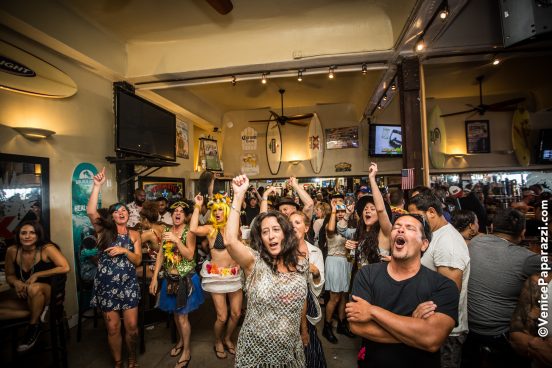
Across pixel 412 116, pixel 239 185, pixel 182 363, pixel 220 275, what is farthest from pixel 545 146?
pixel 182 363

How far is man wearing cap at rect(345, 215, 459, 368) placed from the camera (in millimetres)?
1271

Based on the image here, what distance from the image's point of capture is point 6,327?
2.24 m

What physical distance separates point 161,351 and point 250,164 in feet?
22.9

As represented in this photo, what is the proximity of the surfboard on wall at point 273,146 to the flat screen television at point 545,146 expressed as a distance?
26.8 feet

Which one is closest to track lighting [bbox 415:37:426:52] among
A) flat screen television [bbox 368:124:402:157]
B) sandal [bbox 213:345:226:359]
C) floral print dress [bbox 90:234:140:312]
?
flat screen television [bbox 368:124:402:157]

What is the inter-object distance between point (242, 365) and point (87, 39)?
15.9 ft

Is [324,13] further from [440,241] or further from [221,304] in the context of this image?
[221,304]

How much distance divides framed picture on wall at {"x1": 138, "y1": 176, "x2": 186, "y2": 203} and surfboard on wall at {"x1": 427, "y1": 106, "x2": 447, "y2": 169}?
7.64 meters

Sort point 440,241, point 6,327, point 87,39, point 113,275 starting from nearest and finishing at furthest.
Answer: point 440,241 < point 6,327 < point 113,275 < point 87,39

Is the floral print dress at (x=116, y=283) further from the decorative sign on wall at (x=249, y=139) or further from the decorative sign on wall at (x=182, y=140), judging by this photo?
the decorative sign on wall at (x=249, y=139)

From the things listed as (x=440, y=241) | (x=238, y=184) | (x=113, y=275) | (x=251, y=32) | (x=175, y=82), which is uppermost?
(x=251, y=32)

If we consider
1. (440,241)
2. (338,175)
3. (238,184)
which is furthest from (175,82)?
(338,175)

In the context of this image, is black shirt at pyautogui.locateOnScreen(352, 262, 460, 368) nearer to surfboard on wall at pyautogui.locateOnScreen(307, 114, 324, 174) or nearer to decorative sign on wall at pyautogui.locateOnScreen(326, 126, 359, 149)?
surfboard on wall at pyautogui.locateOnScreen(307, 114, 324, 174)

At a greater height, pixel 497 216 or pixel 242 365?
pixel 497 216
